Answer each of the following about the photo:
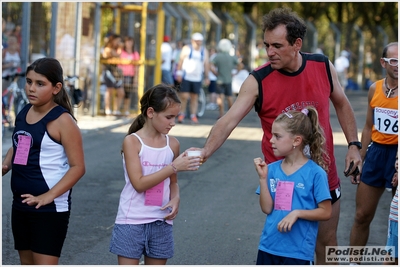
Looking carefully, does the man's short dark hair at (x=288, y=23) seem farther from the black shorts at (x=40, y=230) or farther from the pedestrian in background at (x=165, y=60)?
the pedestrian in background at (x=165, y=60)

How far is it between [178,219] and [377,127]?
2.74 m

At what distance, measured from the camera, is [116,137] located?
584 inches

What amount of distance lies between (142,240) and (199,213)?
3.84 m

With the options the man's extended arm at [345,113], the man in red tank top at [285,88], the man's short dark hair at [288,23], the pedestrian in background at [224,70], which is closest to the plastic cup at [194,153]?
the man in red tank top at [285,88]

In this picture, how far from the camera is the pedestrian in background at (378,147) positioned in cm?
591

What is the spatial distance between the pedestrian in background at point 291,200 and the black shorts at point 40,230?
1195 millimetres

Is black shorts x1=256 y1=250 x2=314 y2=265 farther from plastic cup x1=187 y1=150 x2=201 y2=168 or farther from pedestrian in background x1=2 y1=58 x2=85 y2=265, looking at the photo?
pedestrian in background x1=2 y1=58 x2=85 y2=265

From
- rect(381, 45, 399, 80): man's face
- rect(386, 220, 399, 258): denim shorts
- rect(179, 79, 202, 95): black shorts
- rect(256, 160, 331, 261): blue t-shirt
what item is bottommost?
rect(179, 79, 202, 95): black shorts

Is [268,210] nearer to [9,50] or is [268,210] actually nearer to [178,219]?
[178,219]

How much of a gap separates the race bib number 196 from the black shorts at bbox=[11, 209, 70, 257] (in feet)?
8.98

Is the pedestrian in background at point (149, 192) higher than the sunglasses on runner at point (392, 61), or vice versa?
the sunglasses on runner at point (392, 61)

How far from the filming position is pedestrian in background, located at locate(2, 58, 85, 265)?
14.4ft

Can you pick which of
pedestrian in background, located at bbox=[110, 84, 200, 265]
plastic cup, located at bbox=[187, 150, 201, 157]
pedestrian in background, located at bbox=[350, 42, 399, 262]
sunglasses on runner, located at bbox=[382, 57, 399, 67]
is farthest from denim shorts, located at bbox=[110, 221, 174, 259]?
sunglasses on runner, located at bbox=[382, 57, 399, 67]

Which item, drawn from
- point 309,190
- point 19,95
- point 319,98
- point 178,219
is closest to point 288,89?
point 319,98
